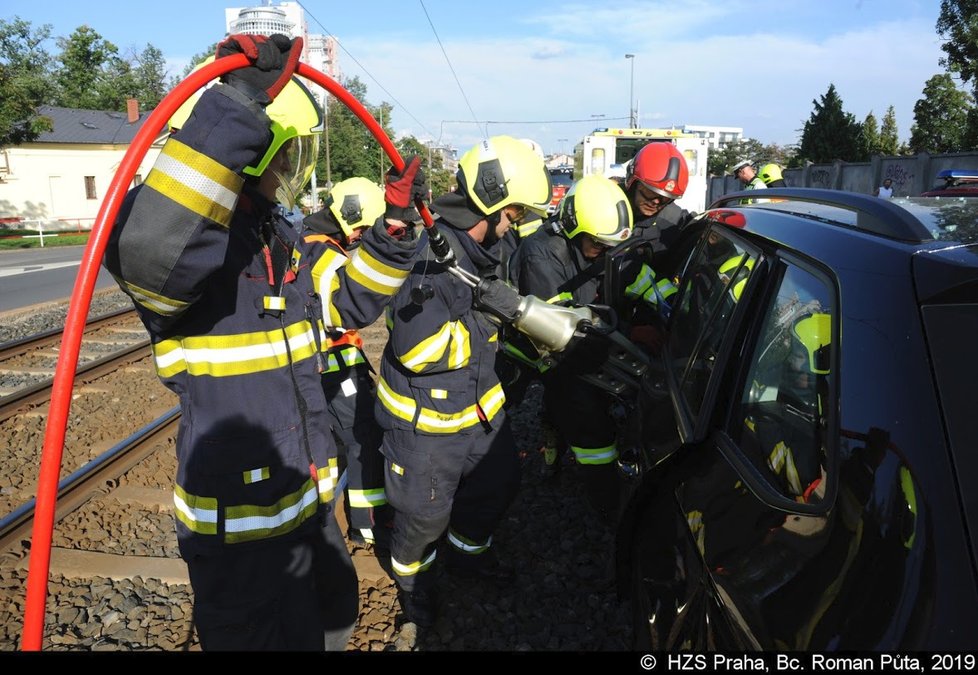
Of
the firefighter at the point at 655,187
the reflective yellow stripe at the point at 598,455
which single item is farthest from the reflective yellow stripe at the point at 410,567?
the firefighter at the point at 655,187

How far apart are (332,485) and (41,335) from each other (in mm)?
6852

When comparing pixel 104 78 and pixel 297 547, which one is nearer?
pixel 297 547

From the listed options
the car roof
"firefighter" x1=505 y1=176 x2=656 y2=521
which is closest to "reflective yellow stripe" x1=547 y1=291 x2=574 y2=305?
"firefighter" x1=505 y1=176 x2=656 y2=521

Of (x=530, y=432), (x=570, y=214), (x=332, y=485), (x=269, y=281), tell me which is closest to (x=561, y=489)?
(x=530, y=432)

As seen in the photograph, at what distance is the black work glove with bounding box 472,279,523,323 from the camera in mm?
2793

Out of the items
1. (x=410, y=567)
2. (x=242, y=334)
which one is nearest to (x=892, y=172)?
(x=410, y=567)

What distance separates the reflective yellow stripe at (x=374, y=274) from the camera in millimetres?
2281

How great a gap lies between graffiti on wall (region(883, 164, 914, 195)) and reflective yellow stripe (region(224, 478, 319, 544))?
67.1 ft

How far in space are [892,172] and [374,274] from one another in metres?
21.5

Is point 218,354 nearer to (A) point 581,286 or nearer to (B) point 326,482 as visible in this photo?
(B) point 326,482

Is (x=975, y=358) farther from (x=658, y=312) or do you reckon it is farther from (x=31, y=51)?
(x=31, y=51)

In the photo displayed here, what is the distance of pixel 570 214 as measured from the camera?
12.4 feet

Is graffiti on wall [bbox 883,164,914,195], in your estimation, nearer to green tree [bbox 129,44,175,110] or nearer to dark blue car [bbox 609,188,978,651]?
dark blue car [bbox 609,188,978,651]

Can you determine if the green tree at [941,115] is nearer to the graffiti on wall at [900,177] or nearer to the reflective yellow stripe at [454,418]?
the graffiti on wall at [900,177]
